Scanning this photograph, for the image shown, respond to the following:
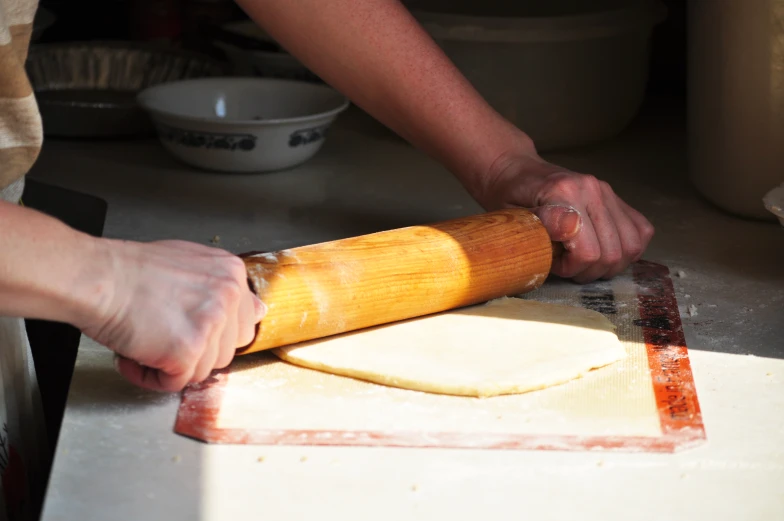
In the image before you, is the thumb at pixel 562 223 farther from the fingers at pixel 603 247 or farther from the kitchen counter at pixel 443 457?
the kitchen counter at pixel 443 457

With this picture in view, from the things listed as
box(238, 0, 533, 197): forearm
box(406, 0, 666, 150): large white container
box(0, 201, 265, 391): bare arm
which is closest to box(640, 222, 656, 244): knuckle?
box(238, 0, 533, 197): forearm

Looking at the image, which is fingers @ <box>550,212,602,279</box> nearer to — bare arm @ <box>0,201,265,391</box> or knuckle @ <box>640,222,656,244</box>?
knuckle @ <box>640,222,656,244</box>

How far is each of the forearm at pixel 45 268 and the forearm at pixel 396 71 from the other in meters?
0.65

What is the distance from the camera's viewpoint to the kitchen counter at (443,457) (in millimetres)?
856

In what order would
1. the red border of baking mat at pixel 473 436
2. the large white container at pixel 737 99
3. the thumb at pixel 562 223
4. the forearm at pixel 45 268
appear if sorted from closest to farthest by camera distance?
the forearm at pixel 45 268 → the red border of baking mat at pixel 473 436 → the thumb at pixel 562 223 → the large white container at pixel 737 99

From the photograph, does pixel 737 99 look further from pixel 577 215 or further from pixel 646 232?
pixel 577 215

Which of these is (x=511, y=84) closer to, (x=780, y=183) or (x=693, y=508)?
(x=780, y=183)

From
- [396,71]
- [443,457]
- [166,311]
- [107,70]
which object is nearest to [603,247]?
[396,71]

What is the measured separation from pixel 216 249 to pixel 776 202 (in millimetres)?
828

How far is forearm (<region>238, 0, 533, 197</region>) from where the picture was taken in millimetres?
1408

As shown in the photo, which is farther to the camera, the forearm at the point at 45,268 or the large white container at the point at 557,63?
the large white container at the point at 557,63

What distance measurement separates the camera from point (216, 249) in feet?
3.36

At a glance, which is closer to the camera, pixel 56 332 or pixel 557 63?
pixel 56 332

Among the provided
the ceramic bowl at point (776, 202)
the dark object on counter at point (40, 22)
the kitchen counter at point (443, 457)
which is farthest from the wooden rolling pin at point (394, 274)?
the dark object on counter at point (40, 22)
